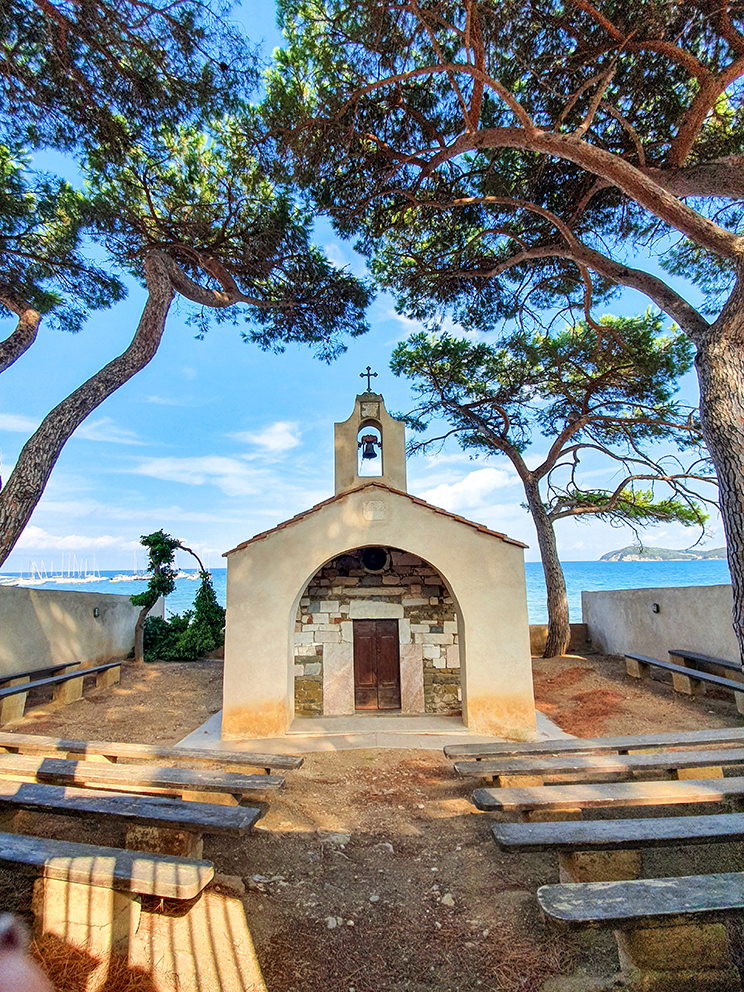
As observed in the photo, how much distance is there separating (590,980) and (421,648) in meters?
5.06

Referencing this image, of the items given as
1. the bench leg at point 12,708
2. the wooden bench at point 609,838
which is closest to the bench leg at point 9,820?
the wooden bench at point 609,838

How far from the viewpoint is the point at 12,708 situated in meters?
6.95

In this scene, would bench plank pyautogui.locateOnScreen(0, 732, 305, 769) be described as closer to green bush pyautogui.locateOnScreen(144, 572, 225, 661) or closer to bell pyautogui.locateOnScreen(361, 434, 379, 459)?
bell pyautogui.locateOnScreen(361, 434, 379, 459)

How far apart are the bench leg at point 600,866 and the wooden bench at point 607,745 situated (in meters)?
1.28

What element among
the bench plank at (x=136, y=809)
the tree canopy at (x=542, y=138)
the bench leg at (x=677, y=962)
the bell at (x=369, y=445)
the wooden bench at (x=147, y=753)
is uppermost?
the tree canopy at (x=542, y=138)

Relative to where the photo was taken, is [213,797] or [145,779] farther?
[213,797]

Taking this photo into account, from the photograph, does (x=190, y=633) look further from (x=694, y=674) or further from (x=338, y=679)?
(x=694, y=674)

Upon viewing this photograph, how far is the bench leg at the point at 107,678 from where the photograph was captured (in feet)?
29.9

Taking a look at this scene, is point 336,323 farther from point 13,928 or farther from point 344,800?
point 13,928

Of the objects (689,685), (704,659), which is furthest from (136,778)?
(704,659)

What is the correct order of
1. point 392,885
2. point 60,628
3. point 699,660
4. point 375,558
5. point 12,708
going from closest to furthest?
point 392,885 → point 12,708 → point 375,558 → point 699,660 → point 60,628

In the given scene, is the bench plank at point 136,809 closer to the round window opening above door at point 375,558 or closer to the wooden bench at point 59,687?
the round window opening above door at point 375,558

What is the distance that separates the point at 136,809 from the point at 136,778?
0.64m

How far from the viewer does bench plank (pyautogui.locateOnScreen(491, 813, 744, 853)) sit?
2.34m
